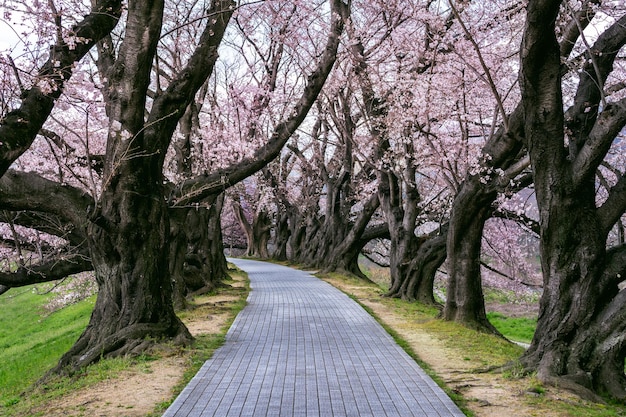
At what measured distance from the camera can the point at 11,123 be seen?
249 inches

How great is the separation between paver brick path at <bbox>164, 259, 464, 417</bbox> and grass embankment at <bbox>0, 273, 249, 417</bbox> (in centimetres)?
39

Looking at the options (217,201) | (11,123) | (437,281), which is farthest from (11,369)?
(437,281)

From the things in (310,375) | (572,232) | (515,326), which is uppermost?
(572,232)

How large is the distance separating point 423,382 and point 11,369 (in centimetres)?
1335

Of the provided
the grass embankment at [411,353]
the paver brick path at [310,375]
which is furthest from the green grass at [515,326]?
the paver brick path at [310,375]

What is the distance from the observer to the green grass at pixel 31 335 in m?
14.4

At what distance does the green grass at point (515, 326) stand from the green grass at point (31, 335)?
46.5 feet

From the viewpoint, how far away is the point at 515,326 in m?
22.7

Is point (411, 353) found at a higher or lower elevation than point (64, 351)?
higher

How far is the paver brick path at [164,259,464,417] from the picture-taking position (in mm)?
6238

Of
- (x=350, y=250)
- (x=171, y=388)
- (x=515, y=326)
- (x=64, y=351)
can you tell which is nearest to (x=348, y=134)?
(x=350, y=250)

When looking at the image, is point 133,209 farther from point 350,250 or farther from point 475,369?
point 350,250

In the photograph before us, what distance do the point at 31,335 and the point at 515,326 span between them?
18985 mm

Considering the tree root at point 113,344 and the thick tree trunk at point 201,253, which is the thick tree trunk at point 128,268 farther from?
the thick tree trunk at point 201,253
